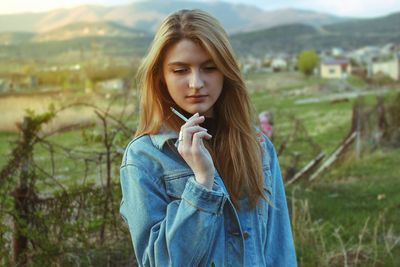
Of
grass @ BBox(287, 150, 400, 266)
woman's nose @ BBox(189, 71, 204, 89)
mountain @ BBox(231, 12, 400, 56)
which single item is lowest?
grass @ BBox(287, 150, 400, 266)

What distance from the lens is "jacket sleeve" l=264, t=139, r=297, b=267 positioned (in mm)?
1835

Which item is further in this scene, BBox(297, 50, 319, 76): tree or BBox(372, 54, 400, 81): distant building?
BBox(297, 50, 319, 76): tree

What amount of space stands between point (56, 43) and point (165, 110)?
41.1m

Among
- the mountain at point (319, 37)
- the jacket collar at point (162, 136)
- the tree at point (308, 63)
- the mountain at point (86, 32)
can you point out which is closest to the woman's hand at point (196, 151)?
the jacket collar at point (162, 136)

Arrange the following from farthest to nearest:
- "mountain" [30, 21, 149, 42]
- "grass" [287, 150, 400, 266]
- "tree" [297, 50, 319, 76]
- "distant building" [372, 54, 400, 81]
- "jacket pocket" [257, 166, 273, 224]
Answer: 1. "tree" [297, 50, 319, 76]
2. "mountain" [30, 21, 149, 42]
3. "distant building" [372, 54, 400, 81]
4. "grass" [287, 150, 400, 266]
5. "jacket pocket" [257, 166, 273, 224]

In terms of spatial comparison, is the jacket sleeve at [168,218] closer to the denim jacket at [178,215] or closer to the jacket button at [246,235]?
the denim jacket at [178,215]

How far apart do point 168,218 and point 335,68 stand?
53.5 meters

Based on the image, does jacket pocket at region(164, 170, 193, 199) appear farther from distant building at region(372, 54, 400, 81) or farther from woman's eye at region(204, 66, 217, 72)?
distant building at region(372, 54, 400, 81)

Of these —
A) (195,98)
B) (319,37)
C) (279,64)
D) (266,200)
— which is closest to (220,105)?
(195,98)

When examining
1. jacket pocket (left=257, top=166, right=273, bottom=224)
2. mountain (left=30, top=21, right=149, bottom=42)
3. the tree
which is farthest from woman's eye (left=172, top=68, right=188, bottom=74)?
the tree

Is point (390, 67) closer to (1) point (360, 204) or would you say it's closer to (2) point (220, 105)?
(1) point (360, 204)

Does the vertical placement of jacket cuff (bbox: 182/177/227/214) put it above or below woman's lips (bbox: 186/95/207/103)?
below

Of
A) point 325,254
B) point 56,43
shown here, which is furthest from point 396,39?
point 325,254

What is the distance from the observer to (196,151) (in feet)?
4.75
